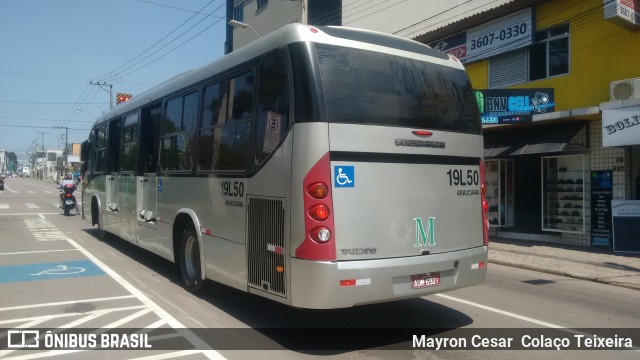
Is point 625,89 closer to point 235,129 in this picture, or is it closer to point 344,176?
point 344,176

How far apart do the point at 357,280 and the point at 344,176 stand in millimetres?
1003

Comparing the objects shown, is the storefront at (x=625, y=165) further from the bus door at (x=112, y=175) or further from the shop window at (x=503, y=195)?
the bus door at (x=112, y=175)

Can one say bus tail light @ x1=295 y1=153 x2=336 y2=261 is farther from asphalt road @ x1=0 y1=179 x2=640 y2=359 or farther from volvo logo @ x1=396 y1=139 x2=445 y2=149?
asphalt road @ x1=0 y1=179 x2=640 y2=359

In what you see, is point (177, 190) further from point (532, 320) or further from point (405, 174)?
point (532, 320)

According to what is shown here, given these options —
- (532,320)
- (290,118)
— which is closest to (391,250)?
(290,118)

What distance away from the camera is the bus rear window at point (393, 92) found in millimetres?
4953

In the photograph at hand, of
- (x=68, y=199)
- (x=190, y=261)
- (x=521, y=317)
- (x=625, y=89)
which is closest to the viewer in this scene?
(x=521, y=317)

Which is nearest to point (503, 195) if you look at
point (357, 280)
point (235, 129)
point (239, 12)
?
point (235, 129)

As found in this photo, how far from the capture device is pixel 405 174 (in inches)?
206

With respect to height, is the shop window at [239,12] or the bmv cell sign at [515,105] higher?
the shop window at [239,12]

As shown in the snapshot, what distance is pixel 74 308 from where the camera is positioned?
6613 mm

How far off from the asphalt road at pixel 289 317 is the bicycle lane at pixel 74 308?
0.02 m

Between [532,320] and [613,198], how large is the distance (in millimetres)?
8132

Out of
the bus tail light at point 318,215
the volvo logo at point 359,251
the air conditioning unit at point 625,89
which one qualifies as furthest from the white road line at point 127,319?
the air conditioning unit at point 625,89
